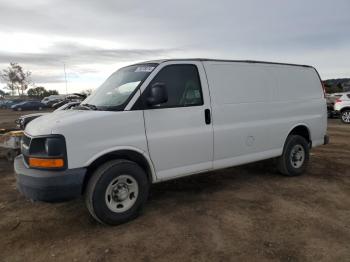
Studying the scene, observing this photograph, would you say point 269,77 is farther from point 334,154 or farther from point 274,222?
point 334,154

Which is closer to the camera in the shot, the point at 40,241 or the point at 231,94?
the point at 40,241

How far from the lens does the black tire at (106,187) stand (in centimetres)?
418

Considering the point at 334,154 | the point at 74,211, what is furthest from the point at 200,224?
the point at 334,154

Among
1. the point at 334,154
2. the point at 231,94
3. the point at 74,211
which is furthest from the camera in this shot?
the point at 334,154

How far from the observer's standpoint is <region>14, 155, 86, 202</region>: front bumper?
13.0ft

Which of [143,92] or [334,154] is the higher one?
[143,92]

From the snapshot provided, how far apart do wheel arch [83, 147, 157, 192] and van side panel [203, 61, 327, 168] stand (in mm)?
1125

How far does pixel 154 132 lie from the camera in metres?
4.63

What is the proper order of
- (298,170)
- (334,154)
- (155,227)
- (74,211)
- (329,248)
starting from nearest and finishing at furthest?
(329,248), (155,227), (74,211), (298,170), (334,154)

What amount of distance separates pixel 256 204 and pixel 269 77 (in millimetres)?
2294

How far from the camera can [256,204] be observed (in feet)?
17.0

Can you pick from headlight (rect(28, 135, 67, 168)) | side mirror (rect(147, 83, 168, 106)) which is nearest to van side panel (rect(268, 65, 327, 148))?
side mirror (rect(147, 83, 168, 106))

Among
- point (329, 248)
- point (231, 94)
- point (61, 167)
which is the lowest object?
point (329, 248)

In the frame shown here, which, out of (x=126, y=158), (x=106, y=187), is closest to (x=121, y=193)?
(x=106, y=187)
